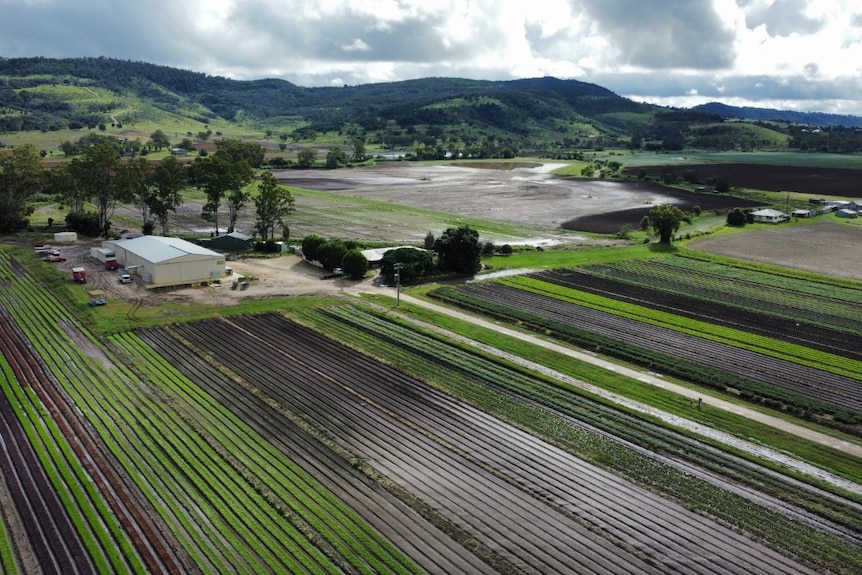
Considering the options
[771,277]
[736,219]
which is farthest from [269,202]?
[736,219]

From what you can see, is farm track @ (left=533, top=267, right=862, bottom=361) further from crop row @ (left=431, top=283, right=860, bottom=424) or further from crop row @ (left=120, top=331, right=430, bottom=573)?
crop row @ (left=120, top=331, right=430, bottom=573)

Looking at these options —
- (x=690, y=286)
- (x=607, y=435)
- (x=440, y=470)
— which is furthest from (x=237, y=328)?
(x=690, y=286)

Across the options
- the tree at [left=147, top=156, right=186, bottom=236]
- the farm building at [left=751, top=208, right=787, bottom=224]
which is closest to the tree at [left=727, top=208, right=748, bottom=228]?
the farm building at [left=751, top=208, right=787, bottom=224]

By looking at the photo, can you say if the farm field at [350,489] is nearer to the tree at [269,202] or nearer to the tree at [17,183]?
the tree at [269,202]

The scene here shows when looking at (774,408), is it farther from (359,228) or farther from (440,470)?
(359,228)

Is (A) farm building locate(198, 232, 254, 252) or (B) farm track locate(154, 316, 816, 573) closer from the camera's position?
(B) farm track locate(154, 316, 816, 573)

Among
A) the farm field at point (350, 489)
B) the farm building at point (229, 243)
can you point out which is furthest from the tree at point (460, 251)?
the farm building at point (229, 243)
